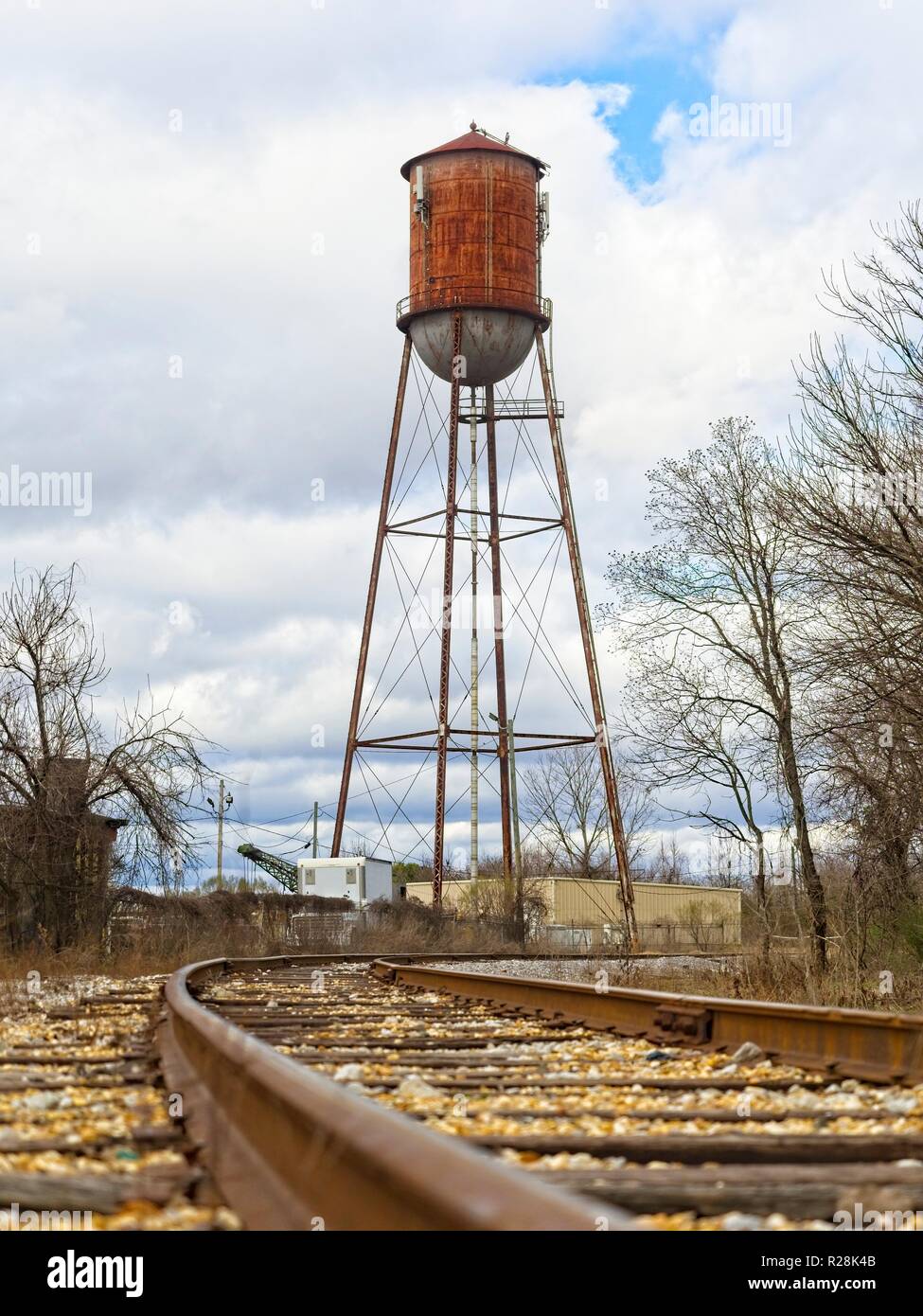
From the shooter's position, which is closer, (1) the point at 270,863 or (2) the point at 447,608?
(2) the point at 447,608

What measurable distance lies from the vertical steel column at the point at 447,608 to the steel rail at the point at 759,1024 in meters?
20.7

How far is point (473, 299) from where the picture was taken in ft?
110

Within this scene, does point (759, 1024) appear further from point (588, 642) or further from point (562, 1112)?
point (588, 642)

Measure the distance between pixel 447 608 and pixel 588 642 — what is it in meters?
3.27

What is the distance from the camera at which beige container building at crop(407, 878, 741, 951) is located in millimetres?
40906

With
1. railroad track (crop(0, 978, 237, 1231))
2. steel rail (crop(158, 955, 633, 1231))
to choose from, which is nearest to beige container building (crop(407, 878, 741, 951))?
railroad track (crop(0, 978, 237, 1231))

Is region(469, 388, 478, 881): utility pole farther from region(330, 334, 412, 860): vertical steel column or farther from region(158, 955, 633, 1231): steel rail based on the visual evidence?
region(158, 955, 633, 1231): steel rail

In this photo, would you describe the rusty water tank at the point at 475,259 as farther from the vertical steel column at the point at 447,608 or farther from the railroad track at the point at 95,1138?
the railroad track at the point at 95,1138

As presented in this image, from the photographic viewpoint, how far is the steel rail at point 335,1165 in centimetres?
212

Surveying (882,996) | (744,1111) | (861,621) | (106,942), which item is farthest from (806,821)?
(744,1111)

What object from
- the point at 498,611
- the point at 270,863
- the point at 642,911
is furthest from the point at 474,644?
→ the point at 270,863

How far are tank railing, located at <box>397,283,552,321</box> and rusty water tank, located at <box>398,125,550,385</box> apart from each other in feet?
0.07

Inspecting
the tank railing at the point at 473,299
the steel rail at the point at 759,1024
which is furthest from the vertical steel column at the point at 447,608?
the steel rail at the point at 759,1024
